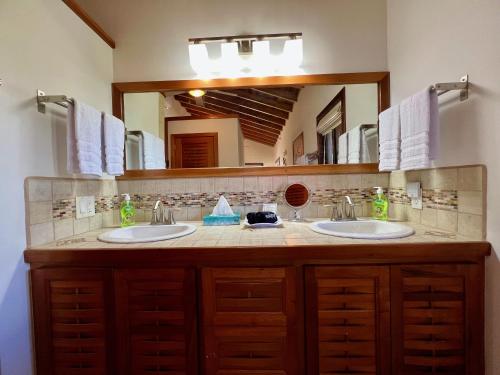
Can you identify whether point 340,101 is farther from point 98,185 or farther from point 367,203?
point 98,185

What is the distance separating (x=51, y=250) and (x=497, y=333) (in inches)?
65.8

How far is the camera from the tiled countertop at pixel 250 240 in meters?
0.95

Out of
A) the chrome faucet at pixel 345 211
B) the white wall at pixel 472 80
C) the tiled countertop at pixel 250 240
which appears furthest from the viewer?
the chrome faucet at pixel 345 211

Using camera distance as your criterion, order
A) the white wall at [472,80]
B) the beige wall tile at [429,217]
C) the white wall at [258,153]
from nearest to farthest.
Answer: the white wall at [472,80] → the beige wall tile at [429,217] → the white wall at [258,153]

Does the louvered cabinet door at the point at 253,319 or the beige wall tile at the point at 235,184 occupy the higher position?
the beige wall tile at the point at 235,184

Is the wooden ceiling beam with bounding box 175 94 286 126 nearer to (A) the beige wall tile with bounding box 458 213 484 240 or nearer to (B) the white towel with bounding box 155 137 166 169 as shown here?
(B) the white towel with bounding box 155 137 166 169

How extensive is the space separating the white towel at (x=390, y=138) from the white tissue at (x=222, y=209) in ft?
2.84

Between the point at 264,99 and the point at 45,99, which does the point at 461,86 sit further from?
the point at 45,99

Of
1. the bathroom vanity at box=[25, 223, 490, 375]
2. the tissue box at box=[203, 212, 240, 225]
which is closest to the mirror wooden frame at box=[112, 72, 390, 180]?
the tissue box at box=[203, 212, 240, 225]

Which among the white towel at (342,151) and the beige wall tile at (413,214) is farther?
the white towel at (342,151)

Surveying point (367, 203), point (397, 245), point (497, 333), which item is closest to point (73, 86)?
point (397, 245)

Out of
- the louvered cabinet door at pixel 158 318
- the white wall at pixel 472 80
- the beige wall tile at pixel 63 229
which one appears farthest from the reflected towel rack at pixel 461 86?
the beige wall tile at pixel 63 229

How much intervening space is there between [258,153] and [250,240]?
0.64 m

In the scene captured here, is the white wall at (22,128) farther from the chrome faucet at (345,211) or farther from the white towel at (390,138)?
the white towel at (390,138)
